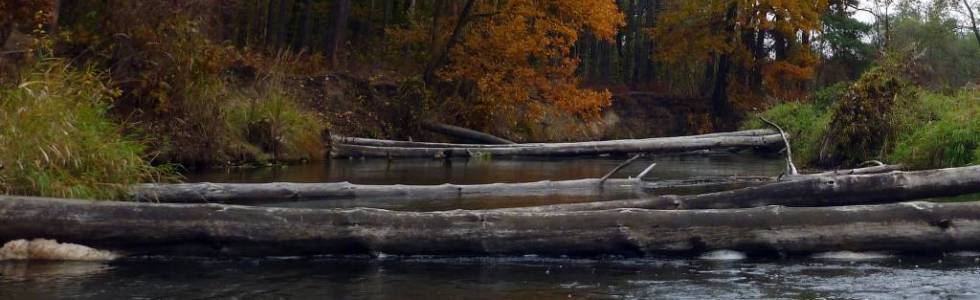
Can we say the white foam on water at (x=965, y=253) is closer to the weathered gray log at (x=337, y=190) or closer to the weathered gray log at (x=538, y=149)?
the weathered gray log at (x=337, y=190)

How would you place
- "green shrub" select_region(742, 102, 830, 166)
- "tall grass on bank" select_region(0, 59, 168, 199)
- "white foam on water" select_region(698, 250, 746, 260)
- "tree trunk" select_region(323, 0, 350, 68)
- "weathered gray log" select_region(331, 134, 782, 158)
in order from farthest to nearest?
"tree trunk" select_region(323, 0, 350, 68) < "weathered gray log" select_region(331, 134, 782, 158) < "green shrub" select_region(742, 102, 830, 166) < "tall grass on bank" select_region(0, 59, 168, 199) < "white foam on water" select_region(698, 250, 746, 260)

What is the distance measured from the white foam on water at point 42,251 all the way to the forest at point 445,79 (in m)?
1.11

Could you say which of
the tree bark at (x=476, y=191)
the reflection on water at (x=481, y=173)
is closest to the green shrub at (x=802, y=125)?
the reflection on water at (x=481, y=173)

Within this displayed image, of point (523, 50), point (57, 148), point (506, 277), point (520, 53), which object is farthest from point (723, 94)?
point (506, 277)

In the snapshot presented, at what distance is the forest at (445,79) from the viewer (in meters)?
13.5

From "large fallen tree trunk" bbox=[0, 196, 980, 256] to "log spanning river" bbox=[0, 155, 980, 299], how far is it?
0.39 feet

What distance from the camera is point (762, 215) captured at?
9.59 m

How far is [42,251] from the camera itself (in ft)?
30.4

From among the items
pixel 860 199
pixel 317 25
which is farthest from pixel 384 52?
pixel 860 199

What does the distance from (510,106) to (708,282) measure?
22.1 meters

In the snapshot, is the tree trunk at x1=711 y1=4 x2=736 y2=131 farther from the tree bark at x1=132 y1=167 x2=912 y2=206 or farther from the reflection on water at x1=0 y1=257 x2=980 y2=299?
the reflection on water at x1=0 y1=257 x2=980 y2=299

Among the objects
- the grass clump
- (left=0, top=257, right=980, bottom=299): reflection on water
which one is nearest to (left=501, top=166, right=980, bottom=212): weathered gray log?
(left=0, top=257, right=980, bottom=299): reflection on water

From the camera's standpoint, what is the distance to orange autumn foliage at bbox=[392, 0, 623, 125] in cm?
2977

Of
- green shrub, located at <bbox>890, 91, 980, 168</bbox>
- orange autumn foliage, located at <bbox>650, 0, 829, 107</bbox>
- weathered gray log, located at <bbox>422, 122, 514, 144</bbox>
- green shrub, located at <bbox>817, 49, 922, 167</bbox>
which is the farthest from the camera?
orange autumn foliage, located at <bbox>650, 0, 829, 107</bbox>
